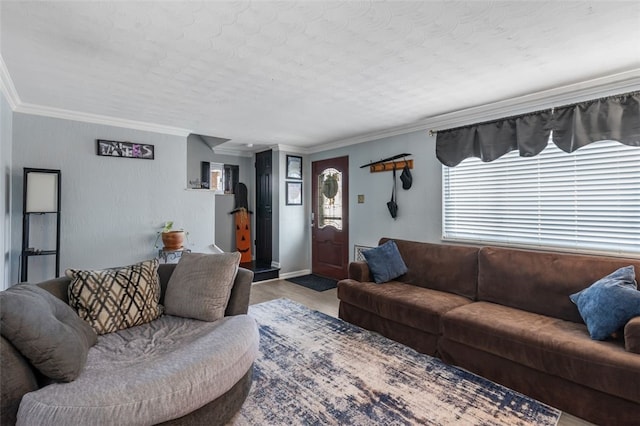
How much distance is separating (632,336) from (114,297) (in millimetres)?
3138

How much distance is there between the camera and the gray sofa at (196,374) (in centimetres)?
123

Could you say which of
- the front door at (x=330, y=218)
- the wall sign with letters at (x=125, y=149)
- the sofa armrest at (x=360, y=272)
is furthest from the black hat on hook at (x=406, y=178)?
the wall sign with letters at (x=125, y=149)

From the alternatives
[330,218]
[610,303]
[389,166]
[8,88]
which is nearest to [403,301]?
[610,303]

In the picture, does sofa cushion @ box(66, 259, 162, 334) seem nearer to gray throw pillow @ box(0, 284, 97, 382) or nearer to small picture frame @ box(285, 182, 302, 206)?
gray throw pillow @ box(0, 284, 97, 382)

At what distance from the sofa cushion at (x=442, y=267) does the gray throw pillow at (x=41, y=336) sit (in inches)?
114

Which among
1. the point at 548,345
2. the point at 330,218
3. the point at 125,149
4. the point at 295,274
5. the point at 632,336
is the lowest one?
the point at 295,274

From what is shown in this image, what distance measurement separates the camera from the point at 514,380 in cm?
211

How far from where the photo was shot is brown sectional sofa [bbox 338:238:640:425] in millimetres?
1767

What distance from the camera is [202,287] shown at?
7.33ft

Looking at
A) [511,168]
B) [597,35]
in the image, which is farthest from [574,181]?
[597,35]

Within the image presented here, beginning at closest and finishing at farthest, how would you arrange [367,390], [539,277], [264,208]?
[367,390] → [539,277] → [264,208]

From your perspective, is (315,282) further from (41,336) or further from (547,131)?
(41,336)

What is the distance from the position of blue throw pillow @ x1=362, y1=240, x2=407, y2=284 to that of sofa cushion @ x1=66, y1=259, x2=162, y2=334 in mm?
2098

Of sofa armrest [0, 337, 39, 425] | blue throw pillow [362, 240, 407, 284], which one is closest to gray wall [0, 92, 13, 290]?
sofa armrest [0, 337, 39, 425]
